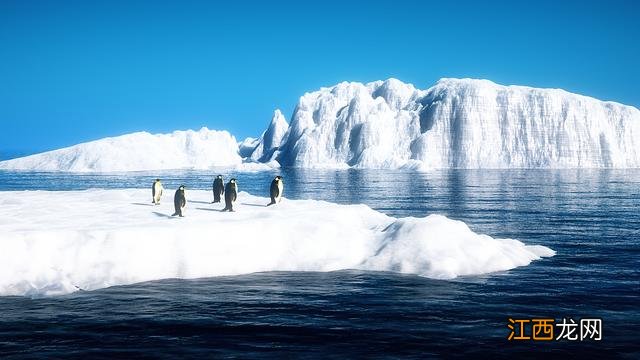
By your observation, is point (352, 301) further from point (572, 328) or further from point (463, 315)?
point (572, 328)

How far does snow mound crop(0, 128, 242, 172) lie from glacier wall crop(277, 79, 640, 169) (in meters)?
23.4

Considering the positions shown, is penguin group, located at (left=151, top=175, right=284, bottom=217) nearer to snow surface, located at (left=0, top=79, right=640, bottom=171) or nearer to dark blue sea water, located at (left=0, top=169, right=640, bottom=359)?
dark blue sea water, located at (left=0, top=169, right=640, bottom=359)

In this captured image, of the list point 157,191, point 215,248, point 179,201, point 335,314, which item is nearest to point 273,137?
point 157,191

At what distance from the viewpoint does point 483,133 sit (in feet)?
439

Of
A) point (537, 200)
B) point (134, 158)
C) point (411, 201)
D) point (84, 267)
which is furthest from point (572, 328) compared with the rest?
point (134, 158)

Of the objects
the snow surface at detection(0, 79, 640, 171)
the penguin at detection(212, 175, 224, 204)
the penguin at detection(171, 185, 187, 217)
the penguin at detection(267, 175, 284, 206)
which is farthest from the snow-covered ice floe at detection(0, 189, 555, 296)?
the snow surface at detection(0, 79, 640, 171)

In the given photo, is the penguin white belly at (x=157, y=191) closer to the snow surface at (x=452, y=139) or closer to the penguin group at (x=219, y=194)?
the penguin group at (x=219, y=194)

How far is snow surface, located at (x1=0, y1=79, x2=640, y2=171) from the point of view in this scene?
125688 mm

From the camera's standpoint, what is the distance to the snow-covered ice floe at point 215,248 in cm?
1577

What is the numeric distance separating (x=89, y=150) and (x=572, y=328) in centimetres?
11671

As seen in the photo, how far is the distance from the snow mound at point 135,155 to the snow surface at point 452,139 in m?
0.28

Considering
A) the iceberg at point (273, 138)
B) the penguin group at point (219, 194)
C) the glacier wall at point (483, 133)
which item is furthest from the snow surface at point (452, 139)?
the penguin group at point (219, 194)

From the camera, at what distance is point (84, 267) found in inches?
626

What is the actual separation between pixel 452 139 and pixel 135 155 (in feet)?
237
